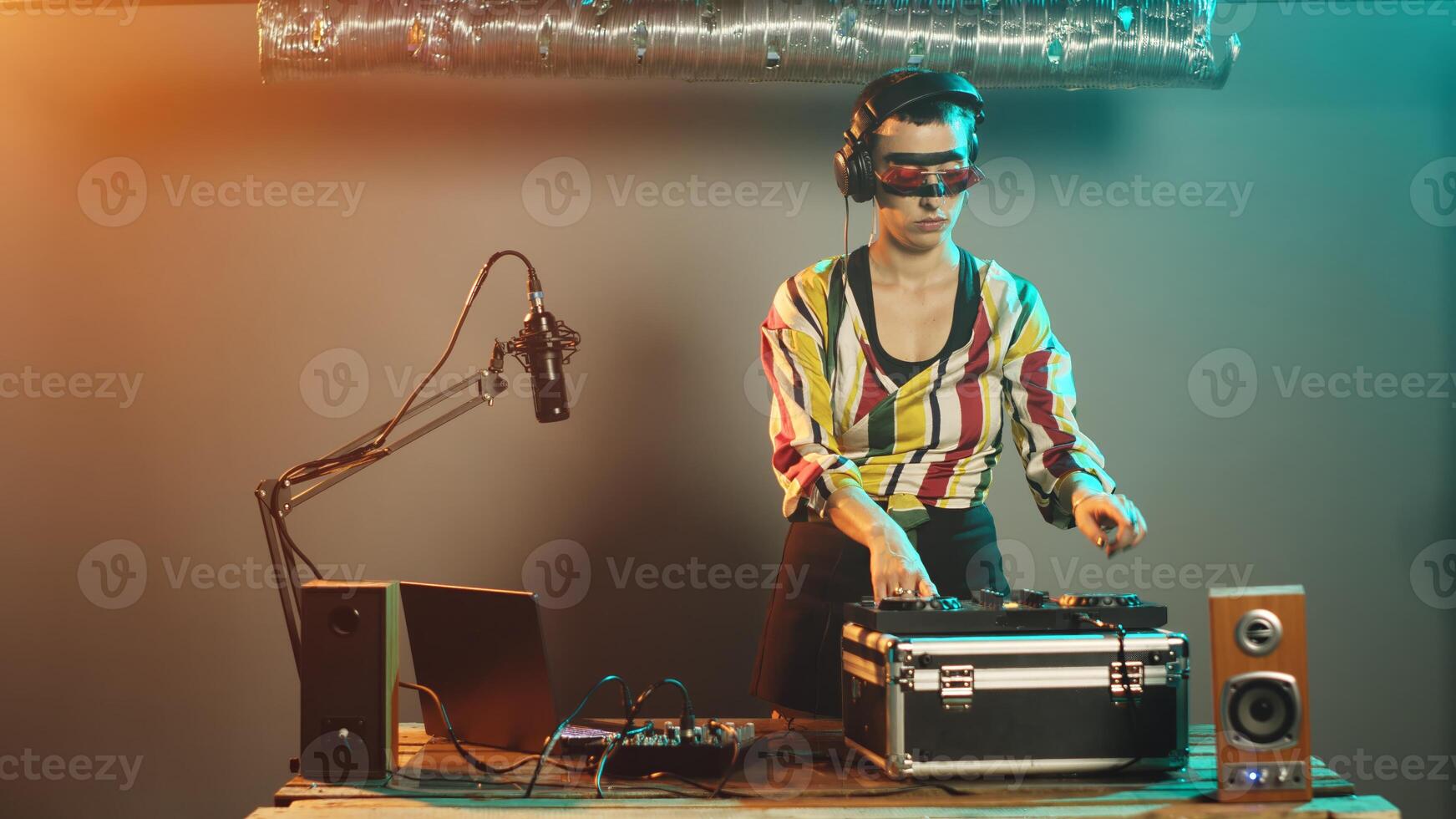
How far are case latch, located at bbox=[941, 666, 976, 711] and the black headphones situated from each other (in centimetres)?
139

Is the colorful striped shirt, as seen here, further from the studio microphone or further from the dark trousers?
the studio microphone

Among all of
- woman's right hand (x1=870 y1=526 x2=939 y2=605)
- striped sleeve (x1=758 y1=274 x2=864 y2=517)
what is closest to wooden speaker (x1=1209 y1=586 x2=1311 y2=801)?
woman's right hand (x1=870 y1=526 x2=939 y2=605)

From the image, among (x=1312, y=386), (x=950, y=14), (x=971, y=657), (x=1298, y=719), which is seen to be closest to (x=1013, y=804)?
(x=971, y=657)

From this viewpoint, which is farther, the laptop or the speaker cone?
the laptop

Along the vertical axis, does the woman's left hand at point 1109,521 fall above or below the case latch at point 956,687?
above

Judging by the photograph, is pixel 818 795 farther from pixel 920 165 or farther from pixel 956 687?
pixel 920 165

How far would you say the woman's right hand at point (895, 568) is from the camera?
2299 mm

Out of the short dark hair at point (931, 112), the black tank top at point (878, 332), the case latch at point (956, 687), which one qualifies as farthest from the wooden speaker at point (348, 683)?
the short dark hair at point (931, 112)

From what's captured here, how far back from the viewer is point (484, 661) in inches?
85.5

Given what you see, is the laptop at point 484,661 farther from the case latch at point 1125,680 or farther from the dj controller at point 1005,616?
the case latch at point 1125,680

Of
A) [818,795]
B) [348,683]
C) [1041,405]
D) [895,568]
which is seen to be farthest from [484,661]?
[1041,405]

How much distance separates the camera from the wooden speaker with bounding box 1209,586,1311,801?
1846mm

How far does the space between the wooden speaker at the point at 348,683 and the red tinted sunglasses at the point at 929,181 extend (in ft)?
5.19

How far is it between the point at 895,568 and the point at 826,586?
1.52 ft
